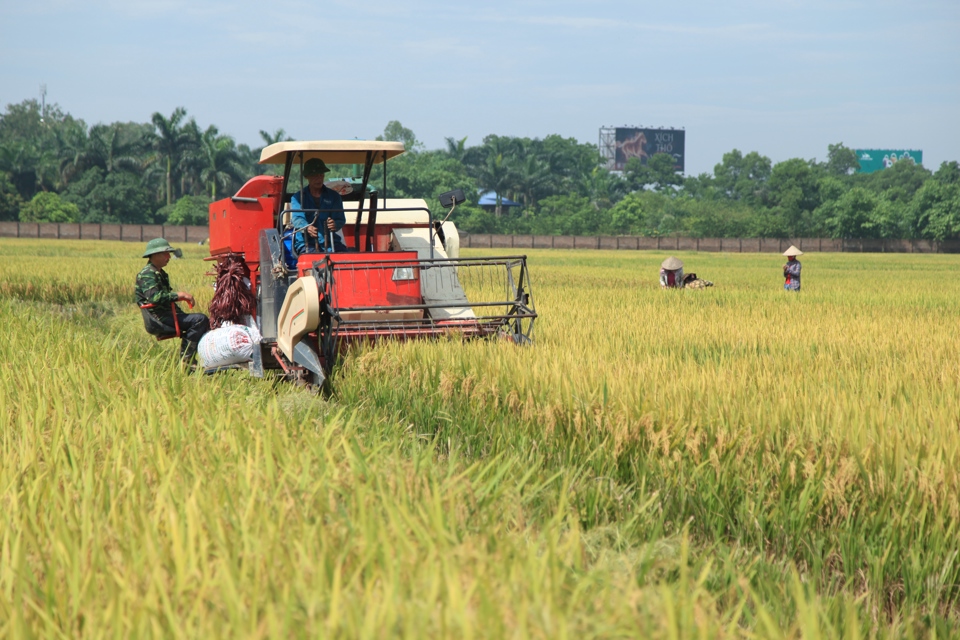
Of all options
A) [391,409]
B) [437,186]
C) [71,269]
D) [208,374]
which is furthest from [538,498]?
[437,186]

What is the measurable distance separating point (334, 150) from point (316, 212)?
519mm

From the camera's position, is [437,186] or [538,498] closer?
[538,498]

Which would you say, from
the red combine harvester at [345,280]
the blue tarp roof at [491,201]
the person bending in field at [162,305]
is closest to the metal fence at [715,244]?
the blue tarp roof at [491,201]

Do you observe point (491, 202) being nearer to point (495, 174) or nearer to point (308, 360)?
point (495, 174)

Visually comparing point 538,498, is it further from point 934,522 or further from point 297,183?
point 297,183

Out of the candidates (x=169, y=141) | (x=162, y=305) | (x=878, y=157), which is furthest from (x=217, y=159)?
(x=878, y=157)

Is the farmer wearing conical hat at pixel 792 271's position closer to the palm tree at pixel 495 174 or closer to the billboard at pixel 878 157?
the palm tree at pixel 495 174

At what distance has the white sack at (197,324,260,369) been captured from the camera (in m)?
7.54

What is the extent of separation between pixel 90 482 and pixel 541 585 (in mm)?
1617

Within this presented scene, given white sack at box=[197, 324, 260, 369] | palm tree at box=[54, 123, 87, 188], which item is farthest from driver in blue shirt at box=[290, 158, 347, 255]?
palm tree at box=[54, 123, 87, 188]

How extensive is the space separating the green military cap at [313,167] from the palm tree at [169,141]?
207 ft

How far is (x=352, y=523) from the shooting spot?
2.52 metres

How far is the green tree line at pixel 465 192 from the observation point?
65781mm

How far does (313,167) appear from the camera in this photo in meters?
7.75
